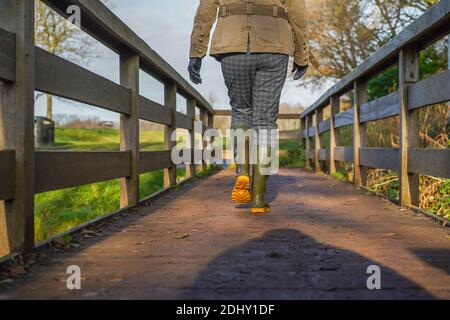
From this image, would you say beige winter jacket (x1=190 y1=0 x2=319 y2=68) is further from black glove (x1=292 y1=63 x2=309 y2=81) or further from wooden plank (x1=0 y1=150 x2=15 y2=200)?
wooden plank (x1=0 y1=150 x2=15 y2=200)

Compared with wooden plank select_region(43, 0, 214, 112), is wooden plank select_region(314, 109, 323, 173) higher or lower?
lower

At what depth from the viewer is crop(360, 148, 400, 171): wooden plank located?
3579mm

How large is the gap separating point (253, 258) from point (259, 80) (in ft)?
5.26

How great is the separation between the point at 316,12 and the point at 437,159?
14.8 metres

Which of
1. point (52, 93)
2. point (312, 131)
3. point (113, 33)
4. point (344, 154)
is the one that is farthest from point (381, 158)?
point (312, 131)

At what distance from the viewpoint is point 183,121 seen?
19.2ft

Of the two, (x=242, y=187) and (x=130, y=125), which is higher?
(x=130, y=125)

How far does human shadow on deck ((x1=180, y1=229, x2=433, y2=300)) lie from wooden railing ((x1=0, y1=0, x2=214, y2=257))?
2.50ft

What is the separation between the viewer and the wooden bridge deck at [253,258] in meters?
1.49

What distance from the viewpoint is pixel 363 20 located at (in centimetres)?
1528

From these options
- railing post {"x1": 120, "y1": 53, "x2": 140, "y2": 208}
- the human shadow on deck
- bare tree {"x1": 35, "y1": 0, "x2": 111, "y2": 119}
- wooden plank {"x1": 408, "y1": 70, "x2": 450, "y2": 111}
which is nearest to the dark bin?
bare tree {"x1": 35, "y1": 0, "x2": 111, "y2": 119}

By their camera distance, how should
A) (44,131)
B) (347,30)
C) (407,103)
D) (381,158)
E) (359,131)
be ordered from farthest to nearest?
(347,30)
(44,131)
(359,131)
(381,158)
(407,103)

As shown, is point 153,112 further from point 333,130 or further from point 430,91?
point 333,130

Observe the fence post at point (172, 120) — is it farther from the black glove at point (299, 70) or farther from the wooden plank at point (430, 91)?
the wooden plank at point (430, 91)
